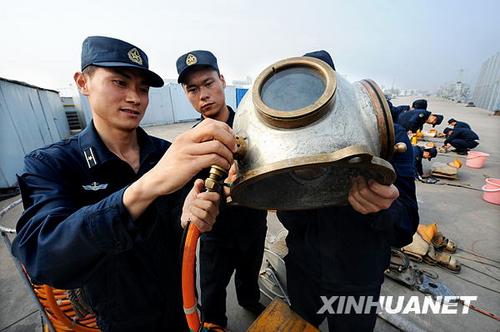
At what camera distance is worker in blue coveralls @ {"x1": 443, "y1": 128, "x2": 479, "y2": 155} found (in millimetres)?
8113

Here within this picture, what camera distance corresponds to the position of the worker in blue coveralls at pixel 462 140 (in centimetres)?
811

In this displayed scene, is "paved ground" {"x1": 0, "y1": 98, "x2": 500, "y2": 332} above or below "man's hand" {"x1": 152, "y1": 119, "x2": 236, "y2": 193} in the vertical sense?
below

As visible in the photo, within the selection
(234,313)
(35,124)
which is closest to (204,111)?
(234,313)

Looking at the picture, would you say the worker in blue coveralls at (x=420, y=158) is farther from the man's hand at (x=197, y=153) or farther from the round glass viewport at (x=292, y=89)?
the man's hand at (x=197, y=153)

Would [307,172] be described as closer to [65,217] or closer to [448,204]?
[65,217]

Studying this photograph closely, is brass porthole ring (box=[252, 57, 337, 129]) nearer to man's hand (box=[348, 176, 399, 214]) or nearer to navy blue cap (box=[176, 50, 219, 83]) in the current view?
man's hand (box=[348, 176, 399, 214])

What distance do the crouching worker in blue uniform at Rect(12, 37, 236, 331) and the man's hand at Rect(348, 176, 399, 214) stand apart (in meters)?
0.63

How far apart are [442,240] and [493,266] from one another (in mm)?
617

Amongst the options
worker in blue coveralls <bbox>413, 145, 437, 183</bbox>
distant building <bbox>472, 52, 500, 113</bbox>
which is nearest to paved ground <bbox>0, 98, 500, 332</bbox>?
worker in blue coveralls <bbox>413, 145, 437, 183</bbox>

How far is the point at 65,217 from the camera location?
2.89 feet

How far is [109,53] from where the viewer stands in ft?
4.21

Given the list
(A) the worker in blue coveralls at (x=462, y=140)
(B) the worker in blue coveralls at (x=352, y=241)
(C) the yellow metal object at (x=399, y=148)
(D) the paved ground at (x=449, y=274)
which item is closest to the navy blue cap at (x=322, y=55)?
(B) the worker in blue coveralls at (x=352, y=241)

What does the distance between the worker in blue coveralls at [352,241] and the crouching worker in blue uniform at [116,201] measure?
0.84m

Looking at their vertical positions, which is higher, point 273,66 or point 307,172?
point 273,66
